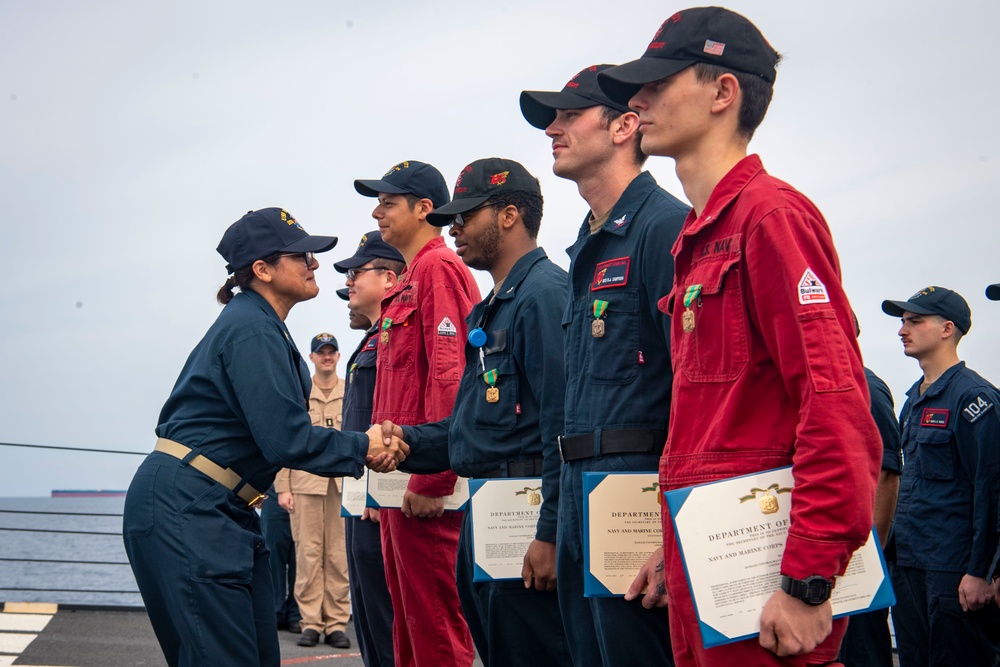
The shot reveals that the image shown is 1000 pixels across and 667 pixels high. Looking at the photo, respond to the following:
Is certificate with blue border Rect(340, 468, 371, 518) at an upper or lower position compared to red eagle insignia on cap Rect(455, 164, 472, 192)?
lower

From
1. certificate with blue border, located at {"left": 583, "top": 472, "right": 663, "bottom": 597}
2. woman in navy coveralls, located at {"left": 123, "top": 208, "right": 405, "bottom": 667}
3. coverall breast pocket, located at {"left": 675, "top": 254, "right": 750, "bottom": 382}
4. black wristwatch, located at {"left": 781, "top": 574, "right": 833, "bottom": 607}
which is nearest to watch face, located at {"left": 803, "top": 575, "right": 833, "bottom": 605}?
black wristwatch, located at {"left": 781, "top": 574, "right": 833, "bottom": 607}

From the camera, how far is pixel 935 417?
217 inches

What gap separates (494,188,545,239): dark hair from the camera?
422 cm

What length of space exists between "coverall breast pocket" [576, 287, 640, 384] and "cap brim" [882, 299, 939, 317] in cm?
352

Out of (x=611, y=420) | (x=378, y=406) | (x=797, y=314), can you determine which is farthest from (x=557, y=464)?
(x=378, y=406)

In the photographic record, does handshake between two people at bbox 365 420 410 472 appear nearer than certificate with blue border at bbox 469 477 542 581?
No

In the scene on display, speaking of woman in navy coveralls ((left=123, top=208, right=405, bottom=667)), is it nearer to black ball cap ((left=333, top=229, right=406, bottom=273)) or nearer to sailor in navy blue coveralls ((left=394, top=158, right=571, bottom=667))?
sailor in navy blue coveralls ((left=394, top=158, right=571, bottom=667))

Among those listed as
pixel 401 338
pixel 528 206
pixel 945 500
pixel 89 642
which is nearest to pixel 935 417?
pixel 945 500

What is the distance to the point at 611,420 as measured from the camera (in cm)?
277

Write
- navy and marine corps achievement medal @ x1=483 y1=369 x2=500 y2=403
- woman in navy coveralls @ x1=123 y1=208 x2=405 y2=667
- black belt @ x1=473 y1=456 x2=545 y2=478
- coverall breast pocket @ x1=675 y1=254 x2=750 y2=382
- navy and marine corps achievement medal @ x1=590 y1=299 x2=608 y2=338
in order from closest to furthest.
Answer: coverall breast pocket @ x1=675 y1=254 x2=750 y2=382, navy and marine corps achievement medal @ x1=590 y1=299 x2=608 y2=338, woman in navy coveralls @ x1=123 y1=208 x2=405 y2=667, black belt @ x1=473 y1=456 x2=545 y2=478, navy and marine corps achievement medal @ x1=483 y1=369 x2=500 y2=403

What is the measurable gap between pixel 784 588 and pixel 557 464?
4.56ft

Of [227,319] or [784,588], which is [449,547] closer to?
[227,319]

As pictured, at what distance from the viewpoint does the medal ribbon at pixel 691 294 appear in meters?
2.21

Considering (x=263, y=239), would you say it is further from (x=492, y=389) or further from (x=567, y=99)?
(x=567, y=99)
